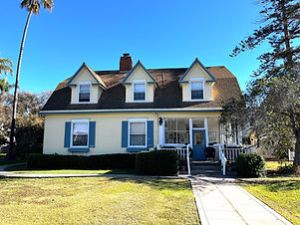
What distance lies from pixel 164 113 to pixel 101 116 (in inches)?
172

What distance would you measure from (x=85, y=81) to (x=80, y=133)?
3.79 m

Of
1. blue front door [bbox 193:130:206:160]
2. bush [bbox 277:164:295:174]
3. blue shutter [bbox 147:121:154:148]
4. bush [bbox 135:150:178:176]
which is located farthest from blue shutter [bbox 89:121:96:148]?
bush [bbox 277:164:295:174]

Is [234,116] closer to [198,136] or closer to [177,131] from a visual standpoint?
[198,136]

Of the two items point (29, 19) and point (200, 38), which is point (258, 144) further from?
point (29, 19)

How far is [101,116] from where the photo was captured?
19016 millimetres

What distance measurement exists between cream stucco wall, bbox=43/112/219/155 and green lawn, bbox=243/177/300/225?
7.87 metres

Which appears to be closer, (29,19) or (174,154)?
(174,154)

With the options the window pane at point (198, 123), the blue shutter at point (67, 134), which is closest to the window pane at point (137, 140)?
the window pane at point (198, 123)

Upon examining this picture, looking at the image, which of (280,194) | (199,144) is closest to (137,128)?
(199,144)

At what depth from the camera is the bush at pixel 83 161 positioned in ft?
56.2

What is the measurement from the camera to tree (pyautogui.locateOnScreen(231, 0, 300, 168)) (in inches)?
499

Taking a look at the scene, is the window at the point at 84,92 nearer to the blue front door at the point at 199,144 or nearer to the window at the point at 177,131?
the window at the point at 177,131

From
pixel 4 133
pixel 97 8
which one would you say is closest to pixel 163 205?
pixel 97 8

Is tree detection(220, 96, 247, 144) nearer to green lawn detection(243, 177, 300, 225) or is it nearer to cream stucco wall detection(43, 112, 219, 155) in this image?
cream stucco wall detection(43, 112, 219, 155)
